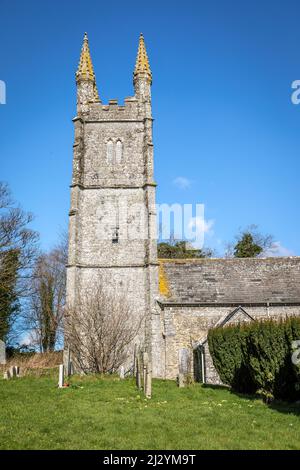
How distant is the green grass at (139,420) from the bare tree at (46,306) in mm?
22251

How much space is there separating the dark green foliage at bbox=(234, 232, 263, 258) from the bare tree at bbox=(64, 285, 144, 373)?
19.3m

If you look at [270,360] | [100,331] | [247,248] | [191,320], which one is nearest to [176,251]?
[247,248]

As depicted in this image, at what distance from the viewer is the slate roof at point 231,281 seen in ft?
75.5

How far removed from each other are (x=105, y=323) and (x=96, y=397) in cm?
823

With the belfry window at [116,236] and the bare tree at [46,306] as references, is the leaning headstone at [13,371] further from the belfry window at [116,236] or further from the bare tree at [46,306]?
the bare tree at [46,306]

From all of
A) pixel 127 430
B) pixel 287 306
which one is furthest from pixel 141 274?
pixel 127 430

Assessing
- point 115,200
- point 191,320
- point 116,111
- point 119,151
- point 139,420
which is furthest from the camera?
point 116,111

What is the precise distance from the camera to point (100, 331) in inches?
803

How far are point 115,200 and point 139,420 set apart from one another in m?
17.0

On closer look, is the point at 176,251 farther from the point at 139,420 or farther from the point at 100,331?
the point at 139,420

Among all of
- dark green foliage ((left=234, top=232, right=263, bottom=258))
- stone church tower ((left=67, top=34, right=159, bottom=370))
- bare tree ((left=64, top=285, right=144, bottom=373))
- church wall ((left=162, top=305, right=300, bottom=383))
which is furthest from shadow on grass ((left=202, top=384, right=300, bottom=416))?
dark green foliage ((left=234, top=232, right=263, bottom=258))

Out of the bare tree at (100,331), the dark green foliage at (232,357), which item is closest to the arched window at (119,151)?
the bare tree at (100,331)

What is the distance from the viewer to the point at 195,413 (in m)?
10.0

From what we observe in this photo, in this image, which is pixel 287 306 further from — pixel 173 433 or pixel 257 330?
pixel 173 433
